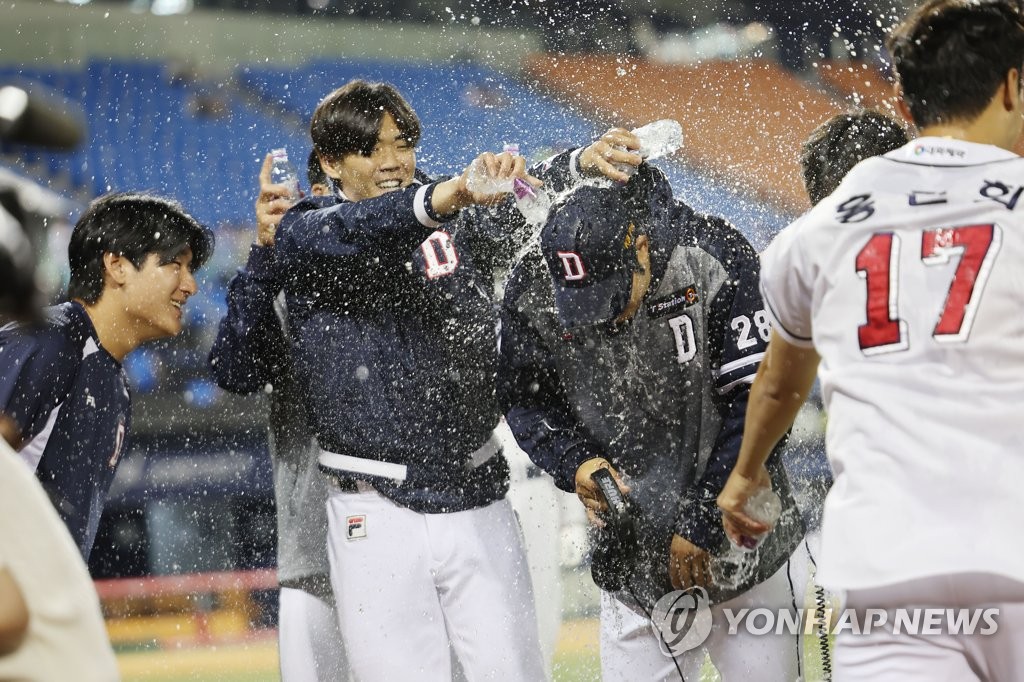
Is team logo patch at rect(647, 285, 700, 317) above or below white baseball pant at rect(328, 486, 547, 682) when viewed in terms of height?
above

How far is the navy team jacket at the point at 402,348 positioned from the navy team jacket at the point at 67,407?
58cm

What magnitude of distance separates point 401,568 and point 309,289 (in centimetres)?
85

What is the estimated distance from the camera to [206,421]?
9.46 meters

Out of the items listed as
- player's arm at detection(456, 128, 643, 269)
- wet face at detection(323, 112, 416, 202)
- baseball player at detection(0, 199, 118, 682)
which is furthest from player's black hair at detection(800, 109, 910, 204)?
baseball player at detection(0, 199, 118, 682)

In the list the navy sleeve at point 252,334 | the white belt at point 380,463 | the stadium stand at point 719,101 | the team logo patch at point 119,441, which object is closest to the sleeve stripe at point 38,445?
the team logo patch at point 119,441

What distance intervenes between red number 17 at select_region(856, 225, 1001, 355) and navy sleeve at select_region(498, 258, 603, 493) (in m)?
1.42

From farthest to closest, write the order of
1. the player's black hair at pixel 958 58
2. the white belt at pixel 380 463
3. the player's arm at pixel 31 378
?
the white belt at pixel 380 463, the player's arm at pixel 31 378, the player's black hair at pixel 958 58

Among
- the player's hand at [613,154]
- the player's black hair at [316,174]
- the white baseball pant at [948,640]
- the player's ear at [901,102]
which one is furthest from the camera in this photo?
the player's black hair at [316,174]

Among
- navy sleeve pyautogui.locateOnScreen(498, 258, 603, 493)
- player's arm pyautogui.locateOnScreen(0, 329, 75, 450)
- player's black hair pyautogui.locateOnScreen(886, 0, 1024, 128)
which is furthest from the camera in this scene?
navy sleeve pyautogui.locateOnScreen(498, 258, 603, 493)

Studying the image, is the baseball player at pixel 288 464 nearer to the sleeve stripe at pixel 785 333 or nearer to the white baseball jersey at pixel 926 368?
the sleeve stripe at pixel 785 333

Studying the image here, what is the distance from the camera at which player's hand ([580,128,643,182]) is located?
130 inches

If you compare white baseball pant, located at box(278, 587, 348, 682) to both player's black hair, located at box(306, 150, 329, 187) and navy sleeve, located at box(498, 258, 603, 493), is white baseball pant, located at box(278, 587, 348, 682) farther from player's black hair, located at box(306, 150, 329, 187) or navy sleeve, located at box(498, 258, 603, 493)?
player's black hair, located at box(306, 150, 329, 187)

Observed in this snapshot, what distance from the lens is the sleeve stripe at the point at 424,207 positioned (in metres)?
3.32

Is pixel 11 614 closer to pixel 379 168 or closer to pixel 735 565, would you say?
pixel 735 565
